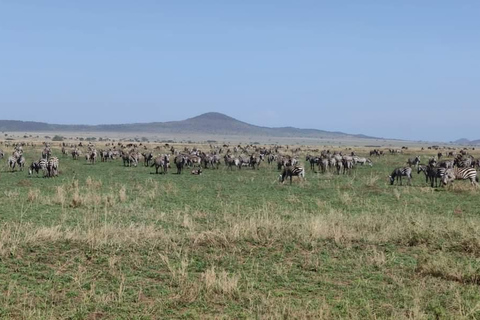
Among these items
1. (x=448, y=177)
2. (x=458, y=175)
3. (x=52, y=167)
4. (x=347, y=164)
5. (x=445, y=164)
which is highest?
(x=445, y=164)

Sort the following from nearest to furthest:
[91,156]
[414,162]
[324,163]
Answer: [324,163], [91,156], [414,162]

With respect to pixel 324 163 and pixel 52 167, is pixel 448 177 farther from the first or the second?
pixel 52 167

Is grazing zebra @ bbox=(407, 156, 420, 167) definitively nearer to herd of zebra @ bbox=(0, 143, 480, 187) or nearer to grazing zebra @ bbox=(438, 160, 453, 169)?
herd of zebra @ bbox=(0, 143, 480, 187)

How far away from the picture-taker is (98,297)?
8023 millimetres

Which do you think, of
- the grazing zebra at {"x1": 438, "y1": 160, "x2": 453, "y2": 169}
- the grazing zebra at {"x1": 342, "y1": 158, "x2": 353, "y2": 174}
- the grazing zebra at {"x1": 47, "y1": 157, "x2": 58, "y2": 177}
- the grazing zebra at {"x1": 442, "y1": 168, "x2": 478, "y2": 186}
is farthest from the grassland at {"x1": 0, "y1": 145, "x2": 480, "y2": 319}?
the grazing zebra at {"x1": 342, "y1": 158, "x2": 353, "y2": 174}

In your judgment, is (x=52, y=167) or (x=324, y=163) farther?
(x=324, y=163)

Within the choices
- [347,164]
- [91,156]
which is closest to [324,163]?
[347,164]

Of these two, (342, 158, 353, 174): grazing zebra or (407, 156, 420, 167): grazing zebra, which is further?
(407, 156, 420, 167): grazing zebra

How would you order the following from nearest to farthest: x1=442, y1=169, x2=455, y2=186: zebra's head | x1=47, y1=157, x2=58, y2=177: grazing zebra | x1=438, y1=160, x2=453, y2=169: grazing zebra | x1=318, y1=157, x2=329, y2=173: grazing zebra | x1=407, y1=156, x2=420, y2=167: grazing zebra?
x1=442, y1=169, x2=455, y2=186: zebra's head < x1=47, y1=157, x2=58, y2=177: grazing zebra < x1=438, y1=160, x2=453, y2=169: grazing zebra < x1=318, y1=157, x2=329, y2=173: grazing zebra < x1=407, y1=156, x2=420, y2=167: grazing zebra

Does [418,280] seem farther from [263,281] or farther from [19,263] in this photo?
[19,263]

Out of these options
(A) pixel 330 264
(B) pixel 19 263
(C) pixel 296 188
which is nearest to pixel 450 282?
(A) pixel 330 264

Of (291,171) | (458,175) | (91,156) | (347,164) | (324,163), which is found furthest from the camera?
(91,156)

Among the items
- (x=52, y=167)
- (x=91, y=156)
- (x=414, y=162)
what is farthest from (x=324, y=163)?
(x=91, y=156)

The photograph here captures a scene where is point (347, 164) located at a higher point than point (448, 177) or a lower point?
lower
